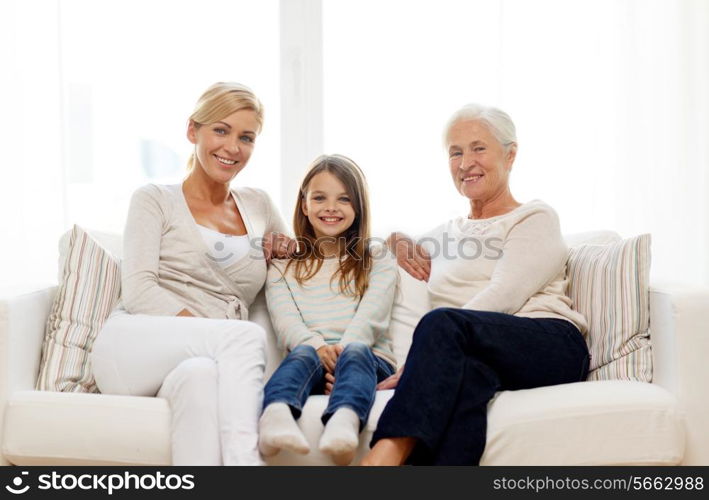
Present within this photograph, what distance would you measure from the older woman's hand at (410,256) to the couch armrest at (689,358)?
0.72 metres

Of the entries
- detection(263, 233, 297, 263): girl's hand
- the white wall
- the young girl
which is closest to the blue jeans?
the young girl

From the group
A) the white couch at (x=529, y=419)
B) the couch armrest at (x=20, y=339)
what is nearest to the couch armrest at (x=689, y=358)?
the white couch at (x=529, y=419)

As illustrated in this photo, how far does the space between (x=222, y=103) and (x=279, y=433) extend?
104cm

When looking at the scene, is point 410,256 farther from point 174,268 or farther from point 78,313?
point 78,313

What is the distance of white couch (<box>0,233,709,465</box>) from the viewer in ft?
5.59

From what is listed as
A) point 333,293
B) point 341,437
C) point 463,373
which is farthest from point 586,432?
point 333,293

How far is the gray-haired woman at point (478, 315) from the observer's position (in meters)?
1.68

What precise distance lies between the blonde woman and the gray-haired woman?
335 mm

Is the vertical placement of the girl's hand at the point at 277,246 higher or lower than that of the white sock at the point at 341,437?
higher

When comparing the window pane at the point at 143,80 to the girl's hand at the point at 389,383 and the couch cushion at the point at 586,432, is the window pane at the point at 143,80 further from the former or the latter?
the couch cushion at the point at 586,432

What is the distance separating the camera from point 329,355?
6.58ft

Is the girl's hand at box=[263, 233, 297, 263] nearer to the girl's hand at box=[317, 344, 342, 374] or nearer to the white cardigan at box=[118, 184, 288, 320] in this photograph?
the white cardigan at box=[118, 184, 288, 320]
